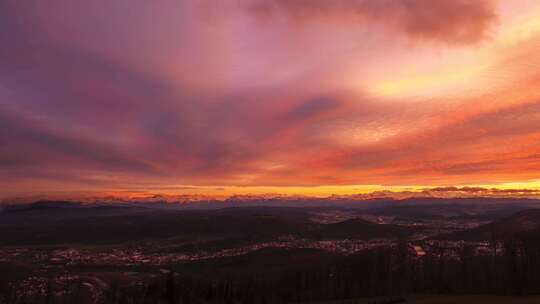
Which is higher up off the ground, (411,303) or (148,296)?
(411,303)

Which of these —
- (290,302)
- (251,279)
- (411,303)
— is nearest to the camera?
(411,303)

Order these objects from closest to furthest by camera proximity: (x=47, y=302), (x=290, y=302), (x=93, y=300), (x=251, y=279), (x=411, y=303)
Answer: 1. (x=411, y=303)
2. (x=290, y=302)
3. (x=47, y=302)
4. (x=93, y=300)
5. (x=251, y=279)

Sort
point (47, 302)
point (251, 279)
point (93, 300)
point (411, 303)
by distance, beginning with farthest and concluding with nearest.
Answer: point (251, 279), point (93, 300), point (47, 302), point (411, 303)

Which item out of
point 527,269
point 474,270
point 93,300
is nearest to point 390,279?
point 474,270

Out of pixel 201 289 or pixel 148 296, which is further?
pixel 201 289

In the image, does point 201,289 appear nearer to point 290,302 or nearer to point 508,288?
point 290,302

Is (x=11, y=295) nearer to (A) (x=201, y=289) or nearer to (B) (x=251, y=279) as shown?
(A) (x=201, y=289)

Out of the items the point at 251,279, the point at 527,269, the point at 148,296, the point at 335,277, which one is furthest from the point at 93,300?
the point at 527,269

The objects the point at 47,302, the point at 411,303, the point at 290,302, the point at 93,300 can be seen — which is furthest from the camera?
the point at 93,300

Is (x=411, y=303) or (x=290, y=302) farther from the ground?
(x=411, y=303)
